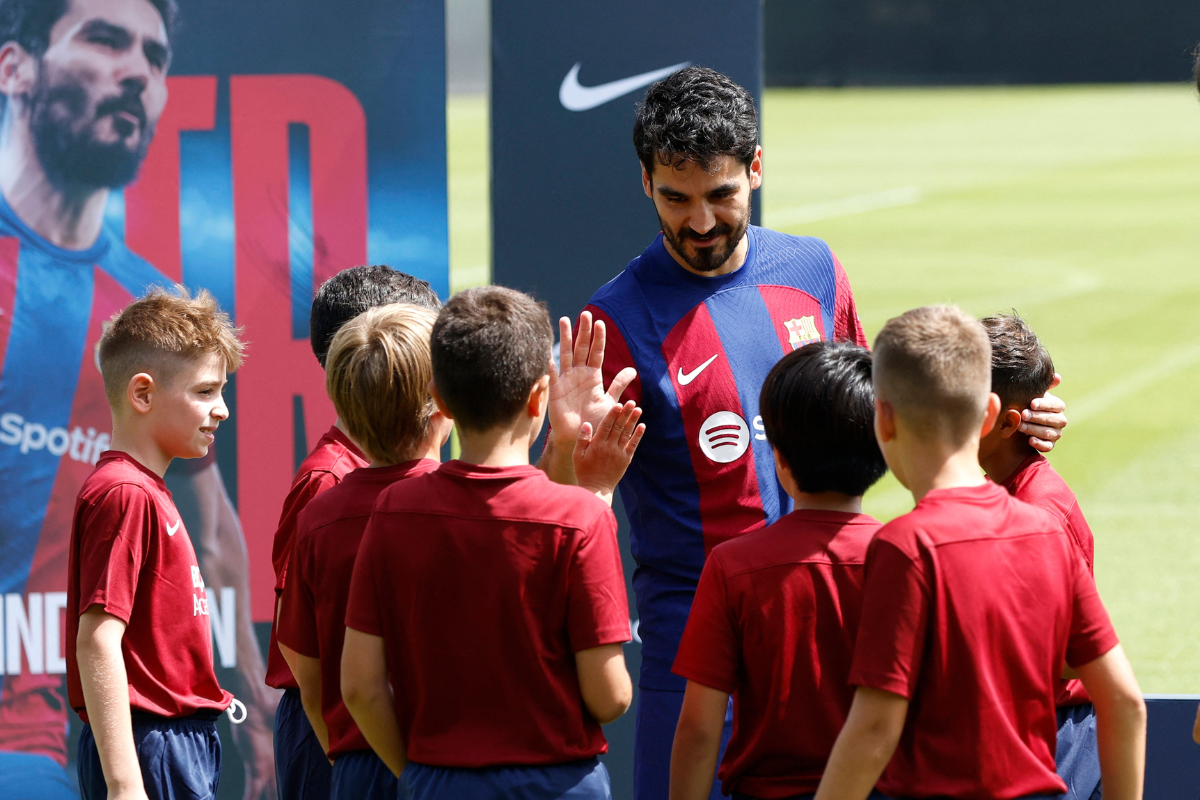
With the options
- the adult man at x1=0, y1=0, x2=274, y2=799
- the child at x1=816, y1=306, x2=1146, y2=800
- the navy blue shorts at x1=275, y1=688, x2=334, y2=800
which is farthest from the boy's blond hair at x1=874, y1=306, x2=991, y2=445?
the adult man at x1=0, y1=0, x2=274, y2=799

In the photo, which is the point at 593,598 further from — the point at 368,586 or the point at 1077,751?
the point at 1077,751

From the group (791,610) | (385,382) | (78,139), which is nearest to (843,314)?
(791,610)

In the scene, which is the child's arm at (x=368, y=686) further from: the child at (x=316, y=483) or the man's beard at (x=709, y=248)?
the man's beard at (x=709, y=248)

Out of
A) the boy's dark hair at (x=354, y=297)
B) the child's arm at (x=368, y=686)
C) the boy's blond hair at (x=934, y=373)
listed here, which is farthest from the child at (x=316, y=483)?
the boy's blond hair at (x=934, y=373)

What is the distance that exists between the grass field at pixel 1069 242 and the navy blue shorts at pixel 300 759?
5639 mm

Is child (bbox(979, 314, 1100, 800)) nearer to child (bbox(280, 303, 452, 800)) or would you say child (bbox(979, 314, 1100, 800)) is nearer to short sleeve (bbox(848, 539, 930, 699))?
short sleeve (bbox(848, 539, 930, 699))

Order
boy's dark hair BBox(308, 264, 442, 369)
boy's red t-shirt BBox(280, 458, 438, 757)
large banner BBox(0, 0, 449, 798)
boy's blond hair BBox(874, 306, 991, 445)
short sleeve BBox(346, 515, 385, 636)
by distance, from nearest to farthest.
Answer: boy's blond hair BBox(874, 306, 991, 445) < short sleeve BBox(346, 515, 385, 636) < boy's red t-shirt BBox(280, 458, 438, 757) < boy's dark hair BBox(308, 264, 442, 369) < large banner BBox(0, 0, 449, 798)

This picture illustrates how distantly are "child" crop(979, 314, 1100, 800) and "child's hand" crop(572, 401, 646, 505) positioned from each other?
757 mm

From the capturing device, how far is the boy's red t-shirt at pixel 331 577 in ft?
7.92

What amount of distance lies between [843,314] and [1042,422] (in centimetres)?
50

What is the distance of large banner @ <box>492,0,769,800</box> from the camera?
406cm

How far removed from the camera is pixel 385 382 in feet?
8.05

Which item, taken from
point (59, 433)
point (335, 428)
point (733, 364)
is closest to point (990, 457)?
point (733, 364)

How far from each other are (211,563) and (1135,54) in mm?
29966
